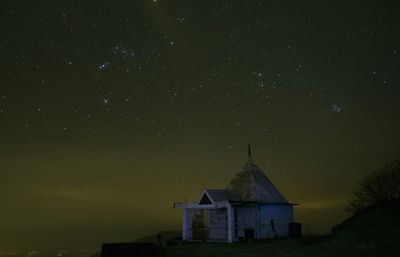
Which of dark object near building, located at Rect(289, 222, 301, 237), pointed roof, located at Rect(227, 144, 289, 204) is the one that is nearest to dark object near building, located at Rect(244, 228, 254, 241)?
pointed roof, located at Rect(227, 144, 289, 204)

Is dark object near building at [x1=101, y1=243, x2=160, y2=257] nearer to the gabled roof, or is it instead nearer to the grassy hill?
the grassy hill

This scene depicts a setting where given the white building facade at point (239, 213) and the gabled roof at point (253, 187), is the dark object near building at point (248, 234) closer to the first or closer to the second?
the white building facade at point (239, 213)

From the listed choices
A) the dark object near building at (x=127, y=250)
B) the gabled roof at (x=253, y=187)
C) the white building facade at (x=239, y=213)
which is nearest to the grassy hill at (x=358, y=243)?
the dark object near building at (x=127, y=250)

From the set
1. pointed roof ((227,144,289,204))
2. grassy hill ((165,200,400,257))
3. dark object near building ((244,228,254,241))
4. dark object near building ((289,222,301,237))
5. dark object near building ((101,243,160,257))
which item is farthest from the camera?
dark object near building ((289,222,301,237))

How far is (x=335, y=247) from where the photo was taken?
23797mm

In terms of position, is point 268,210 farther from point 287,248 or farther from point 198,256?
point 198,256

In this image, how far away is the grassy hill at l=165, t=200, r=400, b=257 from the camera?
20703 mm

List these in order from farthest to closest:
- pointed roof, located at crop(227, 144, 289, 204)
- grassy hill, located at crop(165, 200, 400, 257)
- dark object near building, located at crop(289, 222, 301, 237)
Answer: dark object near building, located at crop(289, 222, 301, 237) → pointed roof, located at crop(227, 144, 289, 204) → grassy hill, located at crop(165, 200, 400, 257)

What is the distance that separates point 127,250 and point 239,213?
563 inches

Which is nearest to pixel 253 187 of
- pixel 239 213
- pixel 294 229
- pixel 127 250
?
pixel 239 213

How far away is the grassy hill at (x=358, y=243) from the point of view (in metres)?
20.7

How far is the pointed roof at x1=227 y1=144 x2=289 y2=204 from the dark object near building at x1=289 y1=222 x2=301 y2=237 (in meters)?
2.03

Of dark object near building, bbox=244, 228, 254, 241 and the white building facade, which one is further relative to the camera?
the white building facade

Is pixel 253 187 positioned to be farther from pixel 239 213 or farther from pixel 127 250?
pixel 127 250
